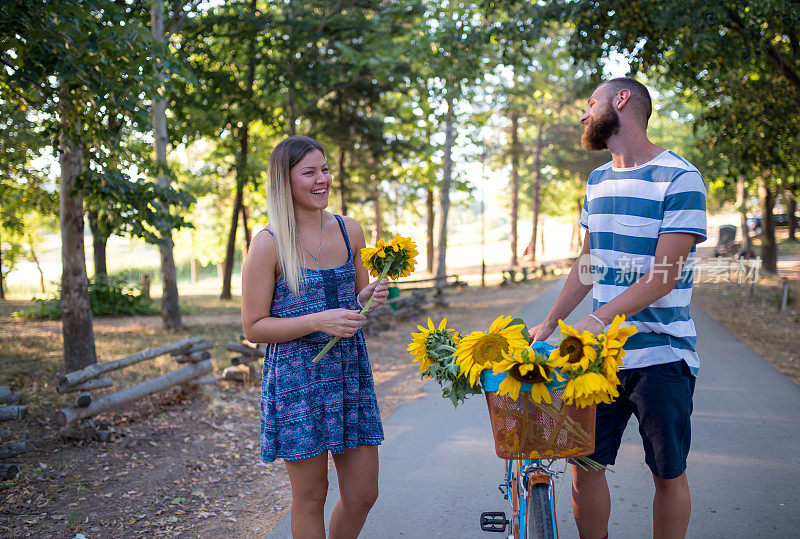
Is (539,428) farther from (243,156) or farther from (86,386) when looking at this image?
(243,156)

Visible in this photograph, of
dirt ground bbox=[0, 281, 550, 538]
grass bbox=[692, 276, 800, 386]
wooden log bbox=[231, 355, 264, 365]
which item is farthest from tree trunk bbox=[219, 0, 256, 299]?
grass bbox=[692, 276, 800, 386]

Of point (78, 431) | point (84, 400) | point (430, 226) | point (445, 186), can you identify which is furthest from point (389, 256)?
point (430, 226)

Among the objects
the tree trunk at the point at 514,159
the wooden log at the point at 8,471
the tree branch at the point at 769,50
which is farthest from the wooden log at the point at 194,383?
the tree trunk at the point at 514,159

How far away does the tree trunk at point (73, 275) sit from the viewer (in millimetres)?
7617

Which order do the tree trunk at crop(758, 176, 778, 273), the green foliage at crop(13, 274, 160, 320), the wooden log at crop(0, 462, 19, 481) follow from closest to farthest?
the wooden log at crop(0, 462, 19, 481) → the green foliage at crop(13, 274, 160, 320) → the tree trunk at crop(758, 176, 778, 273)

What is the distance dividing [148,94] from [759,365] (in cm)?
829

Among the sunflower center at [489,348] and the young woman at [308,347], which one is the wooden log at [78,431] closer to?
the young woman at [308,347]

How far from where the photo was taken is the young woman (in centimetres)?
274

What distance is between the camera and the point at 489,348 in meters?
2.29

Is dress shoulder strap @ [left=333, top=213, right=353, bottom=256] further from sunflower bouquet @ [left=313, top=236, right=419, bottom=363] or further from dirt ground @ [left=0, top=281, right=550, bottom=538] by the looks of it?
dirt ground @ [left=0, top=281, right=550, bottom=538]

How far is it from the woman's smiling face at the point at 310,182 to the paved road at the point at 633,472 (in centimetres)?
225

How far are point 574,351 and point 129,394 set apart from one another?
17.2 ft

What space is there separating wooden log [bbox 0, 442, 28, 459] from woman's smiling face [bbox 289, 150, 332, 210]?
376cm

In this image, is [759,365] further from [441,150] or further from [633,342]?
[441,150]
